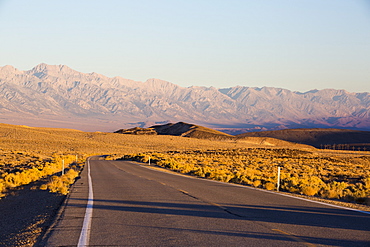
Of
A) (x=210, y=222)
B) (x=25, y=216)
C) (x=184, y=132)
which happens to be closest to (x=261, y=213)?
(x=210, y=222)

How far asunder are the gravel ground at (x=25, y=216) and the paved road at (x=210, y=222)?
0.39 metres

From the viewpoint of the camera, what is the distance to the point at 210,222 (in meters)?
10.0

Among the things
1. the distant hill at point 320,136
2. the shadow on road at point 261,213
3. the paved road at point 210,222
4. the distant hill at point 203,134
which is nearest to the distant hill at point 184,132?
the distant hill at point 203,134

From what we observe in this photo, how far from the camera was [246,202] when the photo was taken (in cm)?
1367

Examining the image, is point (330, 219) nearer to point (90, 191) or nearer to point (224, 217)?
point (224, 217)

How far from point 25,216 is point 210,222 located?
17.4ft

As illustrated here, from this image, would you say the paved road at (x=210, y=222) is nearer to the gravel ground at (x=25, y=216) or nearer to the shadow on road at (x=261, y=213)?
the shadow on road at (x=261, y=213)

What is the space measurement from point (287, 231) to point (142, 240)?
2.94m

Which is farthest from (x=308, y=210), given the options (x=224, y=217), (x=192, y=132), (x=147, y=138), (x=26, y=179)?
(x=192, y=132)

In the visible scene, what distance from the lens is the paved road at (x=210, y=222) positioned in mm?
8242

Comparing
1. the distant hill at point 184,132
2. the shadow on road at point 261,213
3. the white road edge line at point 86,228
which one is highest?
the distant hill at point 184,132

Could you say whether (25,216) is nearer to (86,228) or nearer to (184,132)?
(86,228)

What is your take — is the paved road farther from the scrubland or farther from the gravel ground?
the scrubland

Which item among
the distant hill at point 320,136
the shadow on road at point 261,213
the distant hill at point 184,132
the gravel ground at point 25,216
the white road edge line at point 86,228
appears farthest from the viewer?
the distant hill at point 320,136
